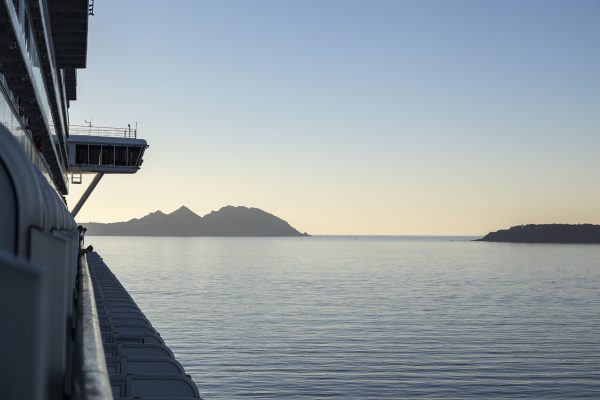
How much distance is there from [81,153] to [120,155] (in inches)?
149

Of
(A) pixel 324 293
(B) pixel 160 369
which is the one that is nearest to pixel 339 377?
(B) pixel 160 369

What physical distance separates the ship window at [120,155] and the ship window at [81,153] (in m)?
3.00

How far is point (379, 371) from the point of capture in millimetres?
49531

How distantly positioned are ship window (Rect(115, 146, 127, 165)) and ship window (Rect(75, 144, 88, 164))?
3.00 meters

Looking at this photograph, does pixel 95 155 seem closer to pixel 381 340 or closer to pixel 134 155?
pixel 134 155

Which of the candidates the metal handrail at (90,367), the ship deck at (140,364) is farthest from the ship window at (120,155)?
the metal handrail at (90,367)

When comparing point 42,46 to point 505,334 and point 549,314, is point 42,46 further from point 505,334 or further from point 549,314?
point 549,314

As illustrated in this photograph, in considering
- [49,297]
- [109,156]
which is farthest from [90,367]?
[109,156]

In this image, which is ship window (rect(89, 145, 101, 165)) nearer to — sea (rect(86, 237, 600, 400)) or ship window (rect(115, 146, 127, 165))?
ship window (rect(115, 146, 127, 165))

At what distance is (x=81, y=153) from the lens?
237 ft

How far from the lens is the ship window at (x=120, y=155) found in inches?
2788

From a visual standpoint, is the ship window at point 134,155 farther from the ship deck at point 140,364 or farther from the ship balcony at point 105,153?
the ship deck at point 140,364

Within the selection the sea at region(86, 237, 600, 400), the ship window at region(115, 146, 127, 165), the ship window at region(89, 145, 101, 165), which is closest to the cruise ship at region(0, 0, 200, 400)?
the sea at region(86, 237, 600, 400)

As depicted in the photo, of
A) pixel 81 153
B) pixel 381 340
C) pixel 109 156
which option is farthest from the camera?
pixel 81 153
